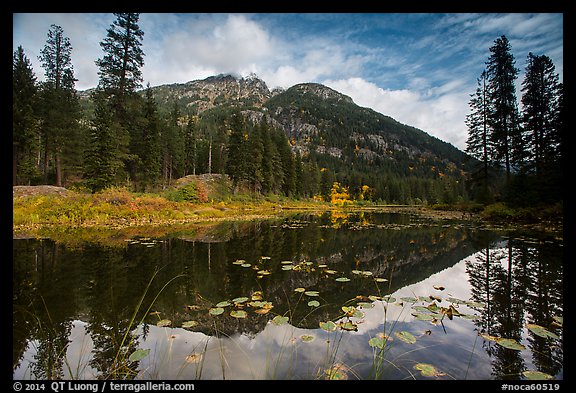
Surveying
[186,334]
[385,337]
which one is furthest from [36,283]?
[385,337]

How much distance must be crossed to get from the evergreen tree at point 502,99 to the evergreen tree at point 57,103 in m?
42.3

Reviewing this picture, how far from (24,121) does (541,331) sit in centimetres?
3370

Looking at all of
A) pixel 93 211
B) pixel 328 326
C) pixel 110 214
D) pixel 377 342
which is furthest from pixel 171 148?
pixel 377 342

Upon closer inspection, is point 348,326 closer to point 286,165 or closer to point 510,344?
point 510,344

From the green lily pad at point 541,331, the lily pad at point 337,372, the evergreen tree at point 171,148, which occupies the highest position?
the evergreen tree at point 171,148

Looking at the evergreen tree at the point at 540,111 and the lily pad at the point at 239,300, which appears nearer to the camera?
the lily pad at the point at 239,300

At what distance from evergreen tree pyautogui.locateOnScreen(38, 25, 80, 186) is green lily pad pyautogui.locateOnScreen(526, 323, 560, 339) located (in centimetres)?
3273

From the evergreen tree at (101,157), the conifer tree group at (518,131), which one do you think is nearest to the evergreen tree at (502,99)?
the conifer tree group at (518,131)

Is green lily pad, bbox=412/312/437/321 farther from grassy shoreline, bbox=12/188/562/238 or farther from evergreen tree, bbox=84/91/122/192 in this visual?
evergreen tree, bbox=84/91/122/192

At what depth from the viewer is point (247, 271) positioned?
19.1ft

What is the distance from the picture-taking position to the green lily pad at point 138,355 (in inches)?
95.1

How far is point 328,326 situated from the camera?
3129 mm

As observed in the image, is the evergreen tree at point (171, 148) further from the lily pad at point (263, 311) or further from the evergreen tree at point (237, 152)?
the lily pad at point (263, 311)
